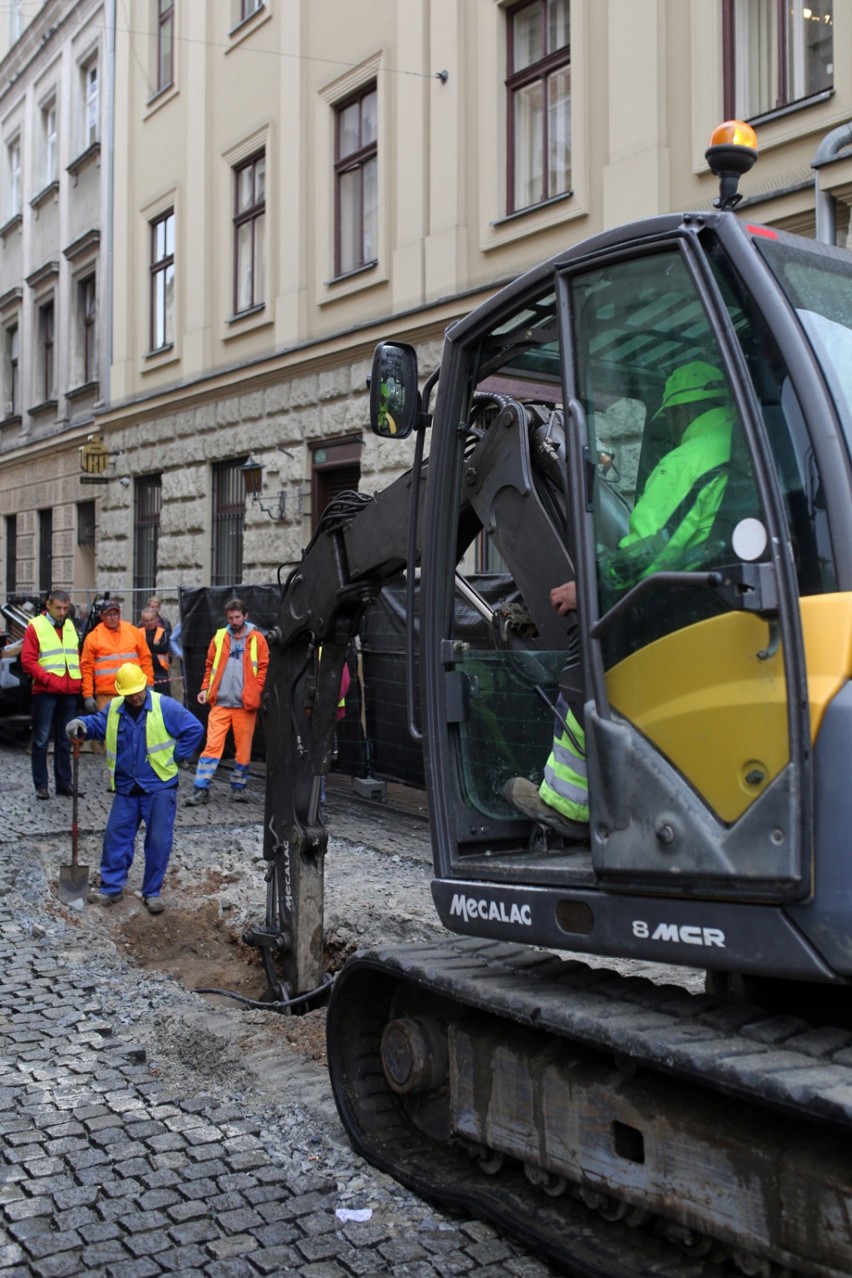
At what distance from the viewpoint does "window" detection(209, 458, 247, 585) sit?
680 inches

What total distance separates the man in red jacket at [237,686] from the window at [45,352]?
1512 centimetres

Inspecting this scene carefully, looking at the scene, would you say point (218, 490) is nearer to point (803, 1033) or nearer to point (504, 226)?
point (504, 226)

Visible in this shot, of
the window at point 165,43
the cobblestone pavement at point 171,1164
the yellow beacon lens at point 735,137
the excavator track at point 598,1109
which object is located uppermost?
the window at point 165,43

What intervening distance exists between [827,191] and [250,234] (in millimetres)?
9834

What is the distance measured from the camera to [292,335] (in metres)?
16.1

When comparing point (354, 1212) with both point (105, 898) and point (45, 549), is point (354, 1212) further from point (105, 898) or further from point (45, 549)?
point (45, 549)

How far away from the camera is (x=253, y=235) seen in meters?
17.5

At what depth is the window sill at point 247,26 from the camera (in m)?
16.8

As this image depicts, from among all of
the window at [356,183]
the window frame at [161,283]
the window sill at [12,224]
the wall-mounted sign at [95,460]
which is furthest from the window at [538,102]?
the window sill at [12,224]

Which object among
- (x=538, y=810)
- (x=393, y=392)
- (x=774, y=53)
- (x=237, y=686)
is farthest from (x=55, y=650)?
(x=538, y=810)

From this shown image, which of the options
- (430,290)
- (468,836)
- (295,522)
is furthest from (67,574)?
(468,836)

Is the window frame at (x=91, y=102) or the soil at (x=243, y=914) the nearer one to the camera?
the soil at (x=243, y=914)

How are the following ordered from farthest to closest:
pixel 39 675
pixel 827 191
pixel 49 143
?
pixel 49 143 → pixel 39 675 → pixel 827 191

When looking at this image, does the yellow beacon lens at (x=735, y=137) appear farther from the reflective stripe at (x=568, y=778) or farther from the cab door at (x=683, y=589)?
the reflective stripe at (x=568, y=778)
